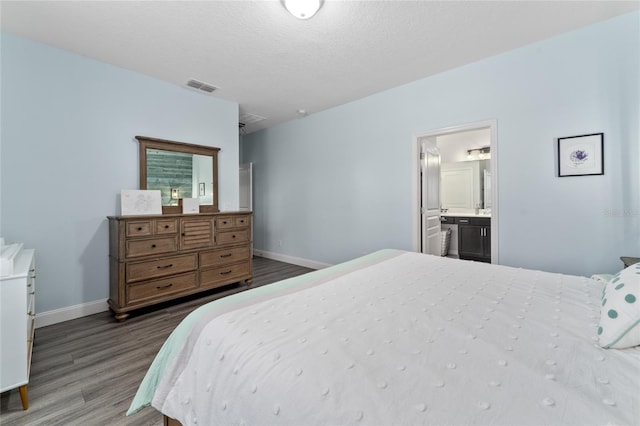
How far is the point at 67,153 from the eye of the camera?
2695 millimetres

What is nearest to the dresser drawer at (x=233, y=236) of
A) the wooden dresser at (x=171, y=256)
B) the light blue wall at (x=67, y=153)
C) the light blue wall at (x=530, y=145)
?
the wooden dresser at (x=171, y=256)

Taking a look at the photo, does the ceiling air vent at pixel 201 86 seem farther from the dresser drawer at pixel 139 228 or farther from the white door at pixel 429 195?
the white door at pixel 429 195

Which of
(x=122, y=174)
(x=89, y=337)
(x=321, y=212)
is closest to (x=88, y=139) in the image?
(x=122, y=174)

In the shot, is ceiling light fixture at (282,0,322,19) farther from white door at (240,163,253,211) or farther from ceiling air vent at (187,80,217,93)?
white door at (240,163,253,211)

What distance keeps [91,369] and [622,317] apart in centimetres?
289

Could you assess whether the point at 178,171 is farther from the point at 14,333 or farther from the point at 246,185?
the point at 246,185

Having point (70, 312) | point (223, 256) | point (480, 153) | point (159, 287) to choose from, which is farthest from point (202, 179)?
point (480, 153)

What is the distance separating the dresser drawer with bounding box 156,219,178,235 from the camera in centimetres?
289

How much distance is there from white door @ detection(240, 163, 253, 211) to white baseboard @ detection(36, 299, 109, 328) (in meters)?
3.14

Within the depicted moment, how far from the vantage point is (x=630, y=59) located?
7.30 ft

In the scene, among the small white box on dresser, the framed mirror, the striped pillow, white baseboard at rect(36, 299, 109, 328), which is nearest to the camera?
the striped pillow

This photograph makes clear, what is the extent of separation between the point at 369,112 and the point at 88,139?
3366 mm

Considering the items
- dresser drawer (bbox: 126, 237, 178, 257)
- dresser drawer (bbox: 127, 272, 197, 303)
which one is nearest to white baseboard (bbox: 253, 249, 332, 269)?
dresser drawer (bbox: 127, 272, 197, 303)

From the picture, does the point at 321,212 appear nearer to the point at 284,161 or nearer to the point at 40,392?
the point at 284,161
